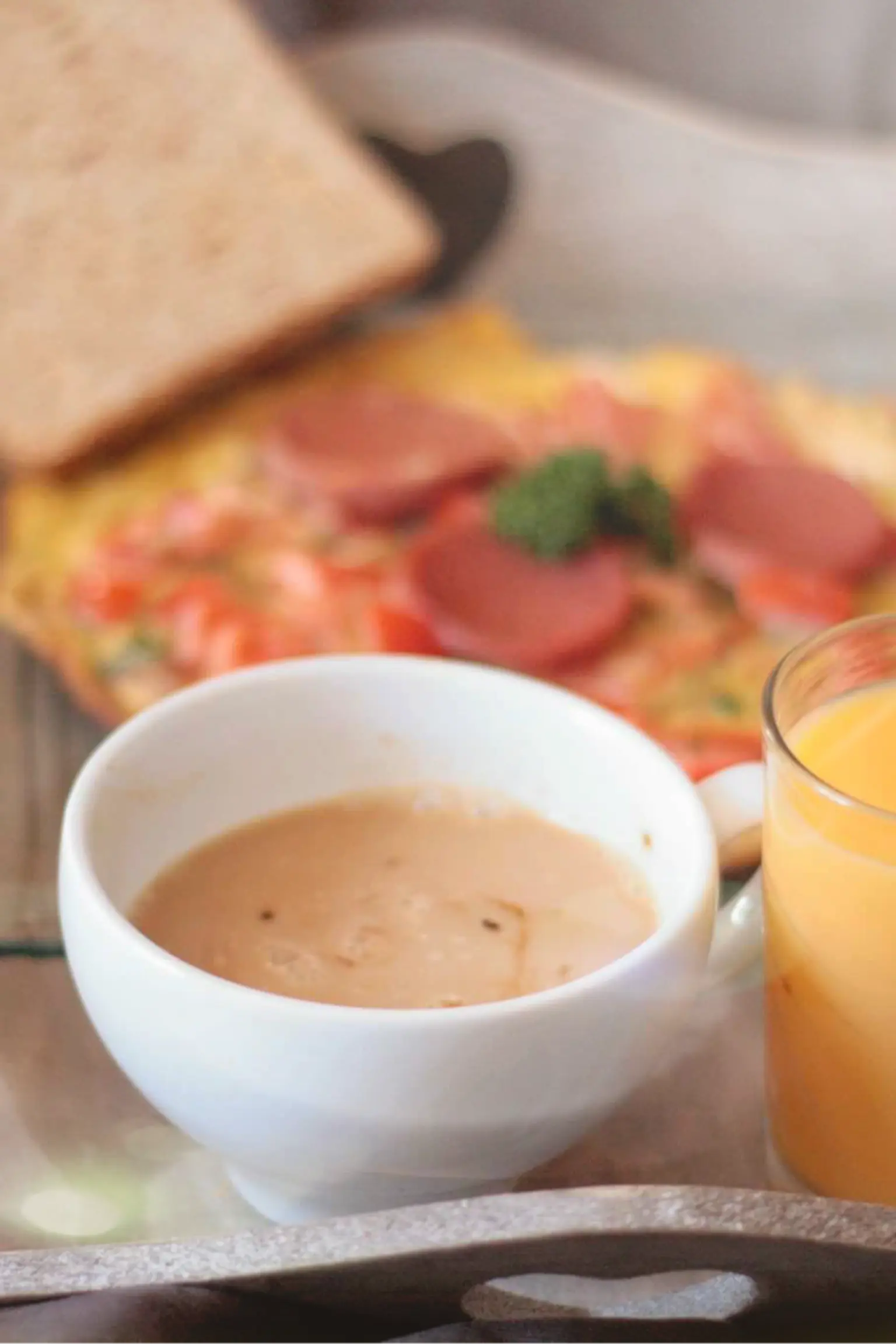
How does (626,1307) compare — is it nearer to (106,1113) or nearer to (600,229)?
(106,1113)

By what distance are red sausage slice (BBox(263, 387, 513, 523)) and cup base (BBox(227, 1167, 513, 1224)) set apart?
1.15 metres

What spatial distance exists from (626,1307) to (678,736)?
0.76 m

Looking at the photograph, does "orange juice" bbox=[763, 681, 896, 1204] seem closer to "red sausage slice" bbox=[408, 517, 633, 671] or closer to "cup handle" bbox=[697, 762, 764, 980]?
"cup handle" bbox=[697, 762, 764, 980]

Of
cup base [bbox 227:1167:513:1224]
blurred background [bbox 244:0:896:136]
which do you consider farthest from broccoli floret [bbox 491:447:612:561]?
blurred background [bbox 244:0:896:136]

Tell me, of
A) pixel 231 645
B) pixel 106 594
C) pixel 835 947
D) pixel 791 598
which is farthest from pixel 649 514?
pixel 835 947

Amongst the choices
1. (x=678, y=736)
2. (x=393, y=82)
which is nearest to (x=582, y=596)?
(x=678, y=736)

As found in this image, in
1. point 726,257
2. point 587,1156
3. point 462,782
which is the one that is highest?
point 462,782

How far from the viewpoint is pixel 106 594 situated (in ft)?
5.71

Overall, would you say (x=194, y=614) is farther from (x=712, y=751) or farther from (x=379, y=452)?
(x=712, y=751)

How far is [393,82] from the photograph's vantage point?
9.13ft

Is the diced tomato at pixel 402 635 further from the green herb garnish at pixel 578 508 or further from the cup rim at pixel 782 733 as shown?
the cup rim at pixel 782 733

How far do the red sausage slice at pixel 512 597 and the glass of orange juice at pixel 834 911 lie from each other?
0.73 m

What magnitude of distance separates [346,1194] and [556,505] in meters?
1.05

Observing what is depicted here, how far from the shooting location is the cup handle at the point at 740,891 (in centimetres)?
95
